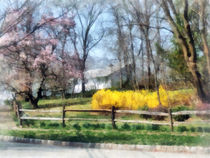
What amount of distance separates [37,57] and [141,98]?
2.98 meters

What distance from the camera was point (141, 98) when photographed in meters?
7.26

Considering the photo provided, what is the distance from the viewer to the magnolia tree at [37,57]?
727cm

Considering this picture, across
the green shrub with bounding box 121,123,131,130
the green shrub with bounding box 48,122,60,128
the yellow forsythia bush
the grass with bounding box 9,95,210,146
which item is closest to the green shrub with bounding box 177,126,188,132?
the grass with bounding box 9,95,210,146

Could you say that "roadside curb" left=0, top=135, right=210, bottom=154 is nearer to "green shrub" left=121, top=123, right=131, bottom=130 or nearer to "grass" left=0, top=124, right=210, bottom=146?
"grass" left=0, top=124, right=210, bottom=146

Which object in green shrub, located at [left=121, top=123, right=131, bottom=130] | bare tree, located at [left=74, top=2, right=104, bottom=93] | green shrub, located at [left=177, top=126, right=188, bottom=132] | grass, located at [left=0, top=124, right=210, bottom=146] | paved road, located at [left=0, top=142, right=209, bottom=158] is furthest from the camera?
green shrub, located at [left=121, top=123, right=131, bottom=130]

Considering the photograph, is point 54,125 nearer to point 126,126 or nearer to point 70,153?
point 126,126

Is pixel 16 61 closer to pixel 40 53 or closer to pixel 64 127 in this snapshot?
pixel 40 53

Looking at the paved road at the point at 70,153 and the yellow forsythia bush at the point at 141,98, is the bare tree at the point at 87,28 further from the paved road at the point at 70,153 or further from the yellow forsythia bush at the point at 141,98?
the paved road at the point at 70,153

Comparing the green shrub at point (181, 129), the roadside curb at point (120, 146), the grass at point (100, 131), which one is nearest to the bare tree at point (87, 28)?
the grass at point (100, 131)

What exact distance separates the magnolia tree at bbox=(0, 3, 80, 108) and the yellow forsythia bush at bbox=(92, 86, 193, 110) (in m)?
0.88

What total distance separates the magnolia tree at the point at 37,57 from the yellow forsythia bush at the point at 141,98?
0.88 metres

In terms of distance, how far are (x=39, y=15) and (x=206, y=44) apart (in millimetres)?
4289

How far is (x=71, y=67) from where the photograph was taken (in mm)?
7281

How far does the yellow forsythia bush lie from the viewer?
711 centimetres
